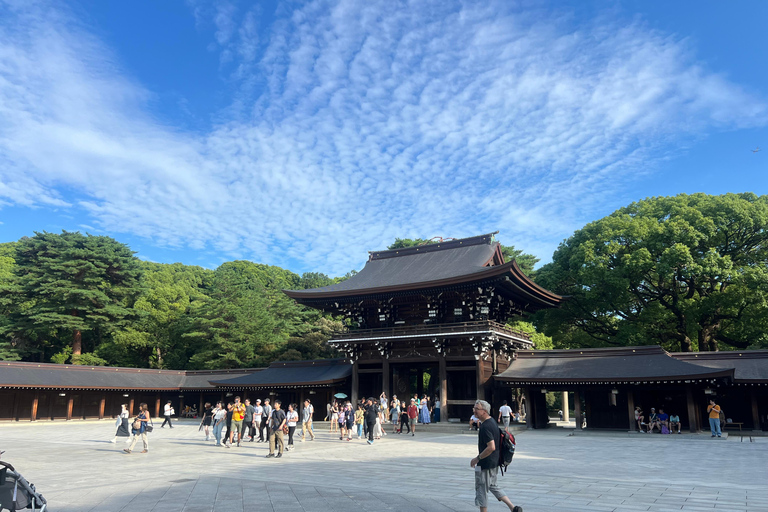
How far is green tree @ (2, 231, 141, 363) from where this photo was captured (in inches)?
1914

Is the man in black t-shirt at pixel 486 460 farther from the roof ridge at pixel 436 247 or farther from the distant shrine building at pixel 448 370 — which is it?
the roof ridge at pixel 436 247

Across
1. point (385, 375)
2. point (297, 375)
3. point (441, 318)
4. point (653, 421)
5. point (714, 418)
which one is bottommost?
point (653, 421)

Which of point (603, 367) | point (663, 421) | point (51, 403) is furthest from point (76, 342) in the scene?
point (663, 421)

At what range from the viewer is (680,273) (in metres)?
35.3

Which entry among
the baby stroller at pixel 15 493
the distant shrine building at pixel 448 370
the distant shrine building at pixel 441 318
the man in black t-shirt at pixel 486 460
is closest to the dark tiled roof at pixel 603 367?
the distant shrine building at pixel 448 370

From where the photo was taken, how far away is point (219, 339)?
148 ft

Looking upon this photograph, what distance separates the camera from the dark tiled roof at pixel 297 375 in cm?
3528

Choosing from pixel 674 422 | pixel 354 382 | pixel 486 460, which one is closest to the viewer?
pixel 486 460

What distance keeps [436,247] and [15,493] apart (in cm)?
3369

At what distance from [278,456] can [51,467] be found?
6083 millimetres

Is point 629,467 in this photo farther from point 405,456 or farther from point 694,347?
point 694,347

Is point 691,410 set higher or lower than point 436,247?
lower

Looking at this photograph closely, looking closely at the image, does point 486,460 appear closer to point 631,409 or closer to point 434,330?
point 631,409

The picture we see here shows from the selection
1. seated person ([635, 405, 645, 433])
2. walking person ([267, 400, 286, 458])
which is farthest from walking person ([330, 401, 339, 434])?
seated person ([635, 405, 645, 433])
